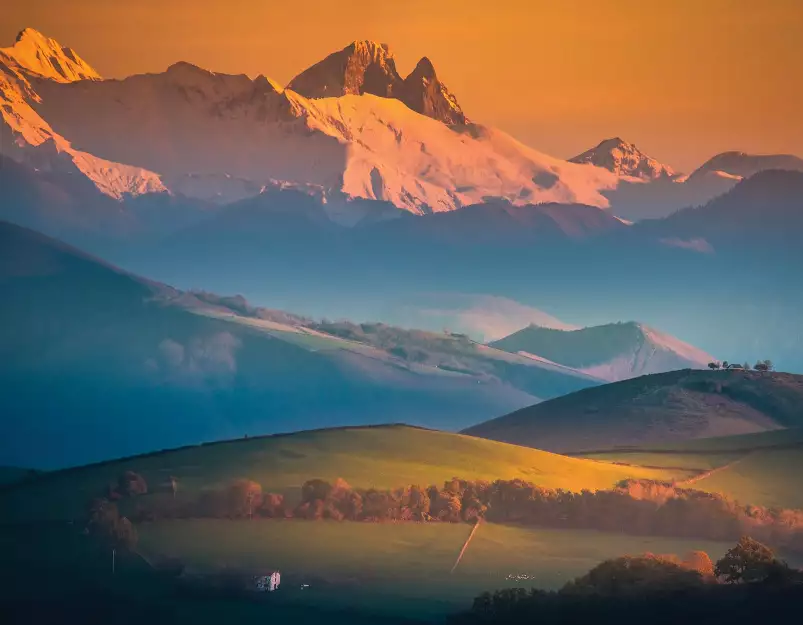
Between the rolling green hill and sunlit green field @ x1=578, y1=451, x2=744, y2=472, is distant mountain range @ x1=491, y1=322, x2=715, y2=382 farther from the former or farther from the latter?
sunlit green field @ x1=578, y1=451, x2=744, y2=472

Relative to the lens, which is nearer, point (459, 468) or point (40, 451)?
point (459, 468)

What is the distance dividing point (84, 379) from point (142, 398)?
6.03 metres

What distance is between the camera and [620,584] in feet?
156

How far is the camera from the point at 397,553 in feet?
177

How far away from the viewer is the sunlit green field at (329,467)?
62.5 metres

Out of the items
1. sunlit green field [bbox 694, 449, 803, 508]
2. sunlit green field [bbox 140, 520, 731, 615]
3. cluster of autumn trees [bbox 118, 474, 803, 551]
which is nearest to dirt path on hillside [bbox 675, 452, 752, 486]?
sunlit green field [bbox 694, 449, 803, 508]

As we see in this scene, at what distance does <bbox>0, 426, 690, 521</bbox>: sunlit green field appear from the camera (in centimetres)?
6250

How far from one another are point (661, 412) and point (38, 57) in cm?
10331

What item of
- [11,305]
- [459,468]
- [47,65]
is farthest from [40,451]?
[47,65]

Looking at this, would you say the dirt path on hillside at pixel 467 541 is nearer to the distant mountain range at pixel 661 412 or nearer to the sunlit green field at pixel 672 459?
the sunlit green field at pixel 672 459

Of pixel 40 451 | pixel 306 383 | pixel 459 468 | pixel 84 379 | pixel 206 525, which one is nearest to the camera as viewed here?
pixel 206 525

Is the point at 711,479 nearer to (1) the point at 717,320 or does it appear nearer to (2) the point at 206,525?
(2) the point at 206,525

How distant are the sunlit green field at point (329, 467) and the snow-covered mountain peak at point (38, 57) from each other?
11433cm

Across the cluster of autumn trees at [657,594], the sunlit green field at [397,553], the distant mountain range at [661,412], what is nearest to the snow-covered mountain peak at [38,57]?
the distant mountain range at [661,412]
